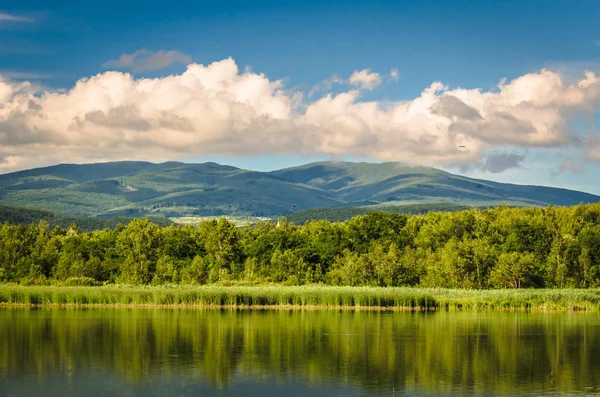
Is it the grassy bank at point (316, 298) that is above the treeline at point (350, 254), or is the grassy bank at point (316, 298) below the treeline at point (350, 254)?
below

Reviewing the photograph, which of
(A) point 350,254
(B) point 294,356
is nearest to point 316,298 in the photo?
(A) point 350,254

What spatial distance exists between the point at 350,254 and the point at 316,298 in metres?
28.5

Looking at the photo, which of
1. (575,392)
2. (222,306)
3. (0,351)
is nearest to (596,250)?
(222,306)

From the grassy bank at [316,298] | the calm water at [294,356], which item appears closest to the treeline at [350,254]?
the grassy bank at [316,298]

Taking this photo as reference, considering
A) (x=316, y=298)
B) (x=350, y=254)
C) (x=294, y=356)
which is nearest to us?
(x=294, y=356)

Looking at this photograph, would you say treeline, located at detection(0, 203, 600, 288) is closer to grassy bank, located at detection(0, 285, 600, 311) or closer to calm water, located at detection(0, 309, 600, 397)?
grassy bank, located at detection(0, 285, 600, 311)

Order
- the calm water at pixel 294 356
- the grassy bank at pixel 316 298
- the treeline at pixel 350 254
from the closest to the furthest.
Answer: the calm water at pixel 294 356 < the grassy bank at pixel 316 298 < the treeline at pixel 350 254

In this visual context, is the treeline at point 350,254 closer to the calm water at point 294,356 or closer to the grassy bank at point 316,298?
the grassy bank at point 316,298

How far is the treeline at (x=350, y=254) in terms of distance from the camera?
94.6 meters

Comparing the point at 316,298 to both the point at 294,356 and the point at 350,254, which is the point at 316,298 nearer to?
the point at 350,254

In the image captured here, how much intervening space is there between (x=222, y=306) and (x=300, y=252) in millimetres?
30676

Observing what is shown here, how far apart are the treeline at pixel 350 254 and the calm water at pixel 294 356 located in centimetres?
2910

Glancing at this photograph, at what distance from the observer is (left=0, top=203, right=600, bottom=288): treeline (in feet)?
310

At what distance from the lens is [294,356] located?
141ft
